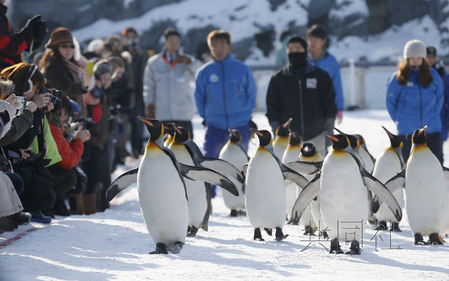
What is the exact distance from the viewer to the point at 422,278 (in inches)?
177

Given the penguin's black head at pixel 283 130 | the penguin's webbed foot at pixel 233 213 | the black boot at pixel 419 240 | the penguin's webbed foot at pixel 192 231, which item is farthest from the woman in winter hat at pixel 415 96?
the penguin's webbed foot at pixel 192 231

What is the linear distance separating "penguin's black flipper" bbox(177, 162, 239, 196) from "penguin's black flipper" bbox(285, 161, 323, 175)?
1.09 meters

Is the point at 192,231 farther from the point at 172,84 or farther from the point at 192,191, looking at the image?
the point at 172,84

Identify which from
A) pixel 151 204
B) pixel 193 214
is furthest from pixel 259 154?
pixel 151 204

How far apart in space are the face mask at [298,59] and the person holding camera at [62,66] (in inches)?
80.4

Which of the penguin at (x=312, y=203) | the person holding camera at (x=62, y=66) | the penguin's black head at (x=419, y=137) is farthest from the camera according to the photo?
the person holding camera at (x=62, y=66)

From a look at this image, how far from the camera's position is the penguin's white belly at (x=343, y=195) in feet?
18.1

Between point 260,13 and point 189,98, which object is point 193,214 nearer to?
point 189,98

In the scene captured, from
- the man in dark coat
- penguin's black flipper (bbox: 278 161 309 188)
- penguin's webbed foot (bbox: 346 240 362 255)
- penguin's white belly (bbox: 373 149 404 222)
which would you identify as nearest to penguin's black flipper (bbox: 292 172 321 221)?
penguin's black flipper (bbox: 278 161 309 188)

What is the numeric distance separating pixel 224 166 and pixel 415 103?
2.60 meters

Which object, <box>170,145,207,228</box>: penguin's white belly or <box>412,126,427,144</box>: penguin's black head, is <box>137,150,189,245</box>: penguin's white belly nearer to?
<box>170,145,207,228</box>: penguin's white belly

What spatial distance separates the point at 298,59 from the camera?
7758 mm

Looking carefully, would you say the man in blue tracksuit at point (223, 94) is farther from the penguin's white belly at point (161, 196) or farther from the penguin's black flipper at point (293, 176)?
the penguin's white belly at point (161, 196)

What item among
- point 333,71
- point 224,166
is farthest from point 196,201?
point 333,71
